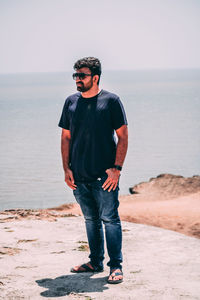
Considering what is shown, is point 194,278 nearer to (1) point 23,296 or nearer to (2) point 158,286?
(2) point 158,286

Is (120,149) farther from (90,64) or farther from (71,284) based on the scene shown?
(71,284)

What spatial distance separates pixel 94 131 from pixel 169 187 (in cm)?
1441

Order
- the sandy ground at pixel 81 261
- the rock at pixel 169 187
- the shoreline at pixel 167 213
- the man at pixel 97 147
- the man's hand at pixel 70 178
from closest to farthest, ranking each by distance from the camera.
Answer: the sandy ground at pixel 81 261
the man at pixel 97 147
the man's hand at pixel 70 178
the shoreline at pixel 167 213
the rock at pixel 169 187

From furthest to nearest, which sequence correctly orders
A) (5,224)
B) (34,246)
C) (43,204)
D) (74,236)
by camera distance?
1. (43,204)
2. (5,224)
3. (74,236)
4. (34,246)

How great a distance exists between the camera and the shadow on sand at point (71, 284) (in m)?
4.21

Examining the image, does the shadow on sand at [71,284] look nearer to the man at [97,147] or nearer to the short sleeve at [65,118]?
the man at [97,147]

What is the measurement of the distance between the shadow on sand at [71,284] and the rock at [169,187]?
41.3ft

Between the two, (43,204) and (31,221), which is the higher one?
(31,221)

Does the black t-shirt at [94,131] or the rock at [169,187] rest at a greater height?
the black t-shirt at [94,131]

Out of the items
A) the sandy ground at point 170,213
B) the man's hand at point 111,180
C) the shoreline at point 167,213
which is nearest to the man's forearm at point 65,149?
the man's hand at point 111,180

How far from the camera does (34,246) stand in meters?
5.65

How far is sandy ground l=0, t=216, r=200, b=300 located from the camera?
4.18 metres

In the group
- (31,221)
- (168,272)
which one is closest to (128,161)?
(31,221)

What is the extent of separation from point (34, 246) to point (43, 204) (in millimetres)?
13429
